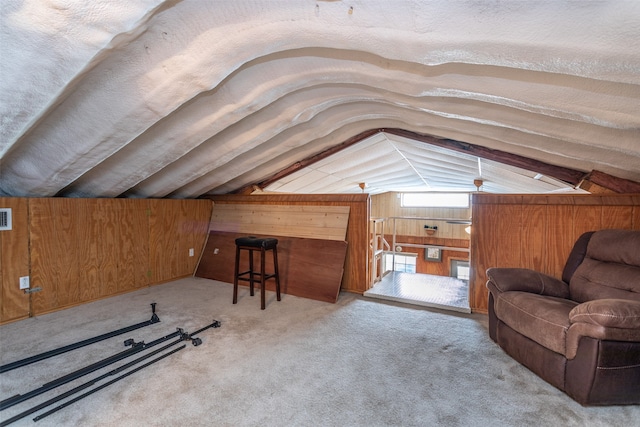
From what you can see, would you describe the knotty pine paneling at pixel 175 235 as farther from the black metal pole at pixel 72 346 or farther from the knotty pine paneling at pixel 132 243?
the black metal pole at pixel 72 346

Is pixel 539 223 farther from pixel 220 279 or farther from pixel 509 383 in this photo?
pixel 220 279

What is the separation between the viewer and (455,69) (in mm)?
1804

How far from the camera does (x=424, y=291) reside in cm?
402

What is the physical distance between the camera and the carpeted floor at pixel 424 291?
355cm

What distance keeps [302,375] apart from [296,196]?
2.76 metres

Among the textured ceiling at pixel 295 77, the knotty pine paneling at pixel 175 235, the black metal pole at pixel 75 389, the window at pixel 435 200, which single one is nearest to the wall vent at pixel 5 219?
the textured ceiling at pixel 295 77

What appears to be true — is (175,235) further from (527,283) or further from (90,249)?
(527,283)

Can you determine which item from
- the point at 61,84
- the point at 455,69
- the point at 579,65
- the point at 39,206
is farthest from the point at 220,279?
the point at 579,65

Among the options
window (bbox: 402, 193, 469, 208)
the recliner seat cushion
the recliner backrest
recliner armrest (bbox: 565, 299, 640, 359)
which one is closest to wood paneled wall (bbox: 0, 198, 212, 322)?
the recliner seat cushion

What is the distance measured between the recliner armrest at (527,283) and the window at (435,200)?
750 centimetres

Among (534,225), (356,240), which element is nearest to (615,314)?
(534,225)

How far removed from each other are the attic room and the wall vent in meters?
0.01

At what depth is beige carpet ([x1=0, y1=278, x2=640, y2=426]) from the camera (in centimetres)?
172

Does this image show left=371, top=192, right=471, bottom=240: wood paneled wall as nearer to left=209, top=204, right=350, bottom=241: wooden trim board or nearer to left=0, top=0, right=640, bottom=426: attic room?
left=0, top=0, right=640, bottom=426: attic room
